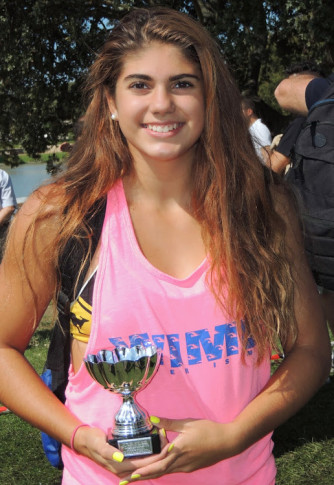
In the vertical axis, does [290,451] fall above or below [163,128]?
below

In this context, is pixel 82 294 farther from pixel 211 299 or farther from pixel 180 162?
pixel 180 162

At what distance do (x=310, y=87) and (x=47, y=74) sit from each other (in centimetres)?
1396

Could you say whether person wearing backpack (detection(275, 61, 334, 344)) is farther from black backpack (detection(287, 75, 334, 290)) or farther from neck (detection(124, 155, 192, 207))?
neck (detection(124, 155, 192, 207))

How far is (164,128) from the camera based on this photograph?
1.78m

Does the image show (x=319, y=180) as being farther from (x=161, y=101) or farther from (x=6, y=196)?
(x=6, y=196)

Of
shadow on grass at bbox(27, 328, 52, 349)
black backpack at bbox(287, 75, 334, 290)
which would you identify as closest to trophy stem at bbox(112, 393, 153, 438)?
black backpack at bbox(287, 75, 334, 290)

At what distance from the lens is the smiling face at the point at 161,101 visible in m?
1.79

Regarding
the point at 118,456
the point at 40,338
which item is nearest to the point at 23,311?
the point at 118,456

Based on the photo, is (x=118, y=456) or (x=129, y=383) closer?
(x=118, y=456)

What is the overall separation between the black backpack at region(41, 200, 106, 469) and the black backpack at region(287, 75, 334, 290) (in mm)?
895

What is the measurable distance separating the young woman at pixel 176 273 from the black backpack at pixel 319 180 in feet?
1.82

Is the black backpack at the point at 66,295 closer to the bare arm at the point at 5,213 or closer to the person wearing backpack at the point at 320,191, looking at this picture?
the person wearing backpack at the point at 320,191

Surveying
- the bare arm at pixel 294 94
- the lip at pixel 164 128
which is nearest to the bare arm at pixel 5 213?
the bare arm at pixel 294 94

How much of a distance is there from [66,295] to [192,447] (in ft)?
1.61
